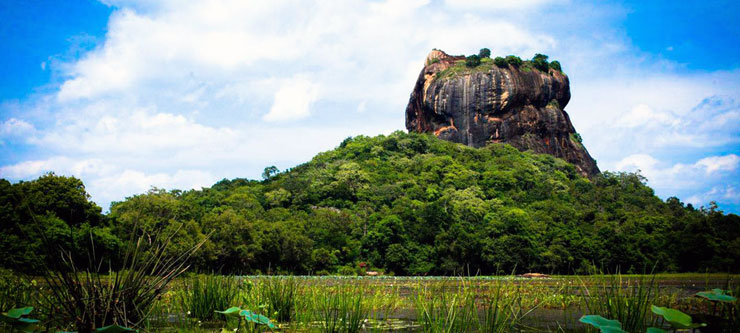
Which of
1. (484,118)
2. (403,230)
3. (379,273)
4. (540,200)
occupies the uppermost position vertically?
(484,118)

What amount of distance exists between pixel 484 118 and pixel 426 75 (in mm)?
21720

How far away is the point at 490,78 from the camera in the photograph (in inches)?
4156

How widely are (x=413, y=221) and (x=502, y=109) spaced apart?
52.2m

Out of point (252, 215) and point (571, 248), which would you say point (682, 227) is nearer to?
point (571, 248)

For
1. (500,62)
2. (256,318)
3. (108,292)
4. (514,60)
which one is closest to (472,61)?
(500,62)

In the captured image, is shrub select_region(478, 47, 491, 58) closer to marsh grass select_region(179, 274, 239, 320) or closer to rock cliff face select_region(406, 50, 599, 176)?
rock cliff face select_region(406, 50, 599, 176)

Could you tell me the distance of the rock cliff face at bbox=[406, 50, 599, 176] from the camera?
105000mm

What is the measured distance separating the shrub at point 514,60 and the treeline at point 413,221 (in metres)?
29.1

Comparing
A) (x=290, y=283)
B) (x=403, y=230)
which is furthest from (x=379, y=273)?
(x=290, y=283)

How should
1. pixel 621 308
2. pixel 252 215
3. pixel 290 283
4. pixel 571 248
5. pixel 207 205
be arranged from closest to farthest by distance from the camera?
pixel 621 308
pixel 290 283
pixel 571 248
pixel 252 215
pixel 207 205

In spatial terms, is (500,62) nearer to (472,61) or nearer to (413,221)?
(472,61)

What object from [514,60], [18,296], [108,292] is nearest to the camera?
→ [108,292]

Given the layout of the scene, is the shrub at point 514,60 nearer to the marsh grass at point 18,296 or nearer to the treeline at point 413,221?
the treeline at point 413,221

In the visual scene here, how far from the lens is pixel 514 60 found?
110 m
